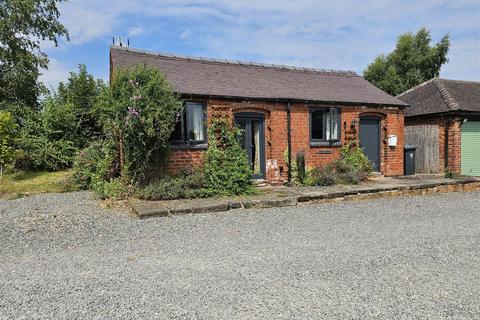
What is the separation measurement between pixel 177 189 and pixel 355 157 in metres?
6.85

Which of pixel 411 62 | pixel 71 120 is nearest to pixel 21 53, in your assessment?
pixel 71 120

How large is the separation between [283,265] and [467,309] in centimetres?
201

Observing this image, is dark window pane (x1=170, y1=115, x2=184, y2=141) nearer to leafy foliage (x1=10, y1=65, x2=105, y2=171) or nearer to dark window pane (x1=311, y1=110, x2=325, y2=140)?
dark window pane (x1=311, y1=110, x2=325, y2=140)

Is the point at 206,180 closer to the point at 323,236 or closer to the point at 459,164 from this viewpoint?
the point at 323,236

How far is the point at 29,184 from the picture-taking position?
12.2m

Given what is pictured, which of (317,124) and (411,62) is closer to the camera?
(317,124)

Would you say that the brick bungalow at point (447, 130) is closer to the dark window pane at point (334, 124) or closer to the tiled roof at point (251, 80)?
the tiled roof at point (251, 80)

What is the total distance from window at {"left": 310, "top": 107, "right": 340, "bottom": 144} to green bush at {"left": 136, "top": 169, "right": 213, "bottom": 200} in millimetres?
4752

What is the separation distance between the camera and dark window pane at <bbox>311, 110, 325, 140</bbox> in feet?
40.2

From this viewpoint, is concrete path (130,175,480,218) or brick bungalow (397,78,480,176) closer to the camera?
concrete path (130,175,480,218)

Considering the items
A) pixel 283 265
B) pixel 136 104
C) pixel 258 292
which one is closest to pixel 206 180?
pixel 136 104

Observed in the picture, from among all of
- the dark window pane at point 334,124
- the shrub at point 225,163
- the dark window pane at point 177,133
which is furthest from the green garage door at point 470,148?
the dark window pane at point 177,133

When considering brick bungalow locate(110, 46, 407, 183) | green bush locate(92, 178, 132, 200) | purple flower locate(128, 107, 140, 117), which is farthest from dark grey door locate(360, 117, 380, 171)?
green bush locate(92, 178, 132, 200)

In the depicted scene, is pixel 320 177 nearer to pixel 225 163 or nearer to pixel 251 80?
pixel 225 163
